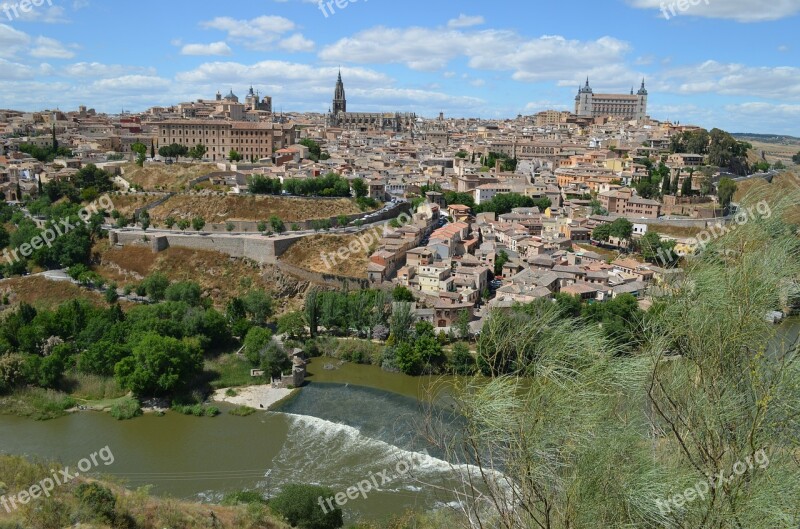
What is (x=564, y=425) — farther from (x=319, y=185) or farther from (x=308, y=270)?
(x=319, y=185)

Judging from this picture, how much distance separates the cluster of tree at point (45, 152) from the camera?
1093 inches

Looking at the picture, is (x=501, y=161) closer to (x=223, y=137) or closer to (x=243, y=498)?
(x=223, y=137)

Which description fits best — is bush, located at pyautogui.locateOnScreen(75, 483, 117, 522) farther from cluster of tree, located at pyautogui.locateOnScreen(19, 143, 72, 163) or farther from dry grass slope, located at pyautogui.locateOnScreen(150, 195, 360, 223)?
cluster of tree, located at pyautogui.locateOnScreen(19, 143, 72, 163)

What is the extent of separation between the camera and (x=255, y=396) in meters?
11.8

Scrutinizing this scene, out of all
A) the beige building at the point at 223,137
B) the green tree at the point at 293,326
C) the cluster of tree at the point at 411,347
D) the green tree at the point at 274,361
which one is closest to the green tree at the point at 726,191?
the cluster of tree at the point at 411,347

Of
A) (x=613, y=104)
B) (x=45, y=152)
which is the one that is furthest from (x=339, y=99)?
(x=45, y=152)

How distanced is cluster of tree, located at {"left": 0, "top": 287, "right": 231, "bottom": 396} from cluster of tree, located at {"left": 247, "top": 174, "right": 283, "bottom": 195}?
23.9 ft

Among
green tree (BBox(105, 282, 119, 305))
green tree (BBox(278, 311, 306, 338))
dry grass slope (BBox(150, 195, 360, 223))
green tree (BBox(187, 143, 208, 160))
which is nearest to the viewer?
green tree (BBox(278, 311, 306, 338))

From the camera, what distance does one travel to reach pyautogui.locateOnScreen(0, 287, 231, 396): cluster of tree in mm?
11383

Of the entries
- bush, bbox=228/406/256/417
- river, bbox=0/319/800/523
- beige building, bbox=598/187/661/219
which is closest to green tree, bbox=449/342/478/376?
river, bbox=0/319/800/523

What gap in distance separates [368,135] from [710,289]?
41.8m

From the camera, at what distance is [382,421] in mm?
10625

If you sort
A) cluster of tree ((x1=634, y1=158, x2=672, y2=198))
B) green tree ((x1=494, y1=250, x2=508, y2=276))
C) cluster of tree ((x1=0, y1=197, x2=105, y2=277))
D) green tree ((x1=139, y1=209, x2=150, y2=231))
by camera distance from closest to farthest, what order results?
1. green tree ((x1=494, y1=250, x2=508, y2=276))
2. cluster of tree ((x1=0, y1=197, x2=105, y2=277))
3. green tree ((x1=139, y1=209, x2=150, y2=231))
4. cluster of tree ((x1=634, y1=158, x2=672, y2=198))

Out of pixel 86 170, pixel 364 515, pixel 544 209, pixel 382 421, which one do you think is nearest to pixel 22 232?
pixel 86 170
